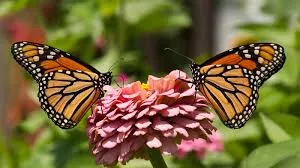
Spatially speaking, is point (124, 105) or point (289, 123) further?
point (289, 123)

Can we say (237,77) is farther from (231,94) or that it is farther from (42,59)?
(42,59)

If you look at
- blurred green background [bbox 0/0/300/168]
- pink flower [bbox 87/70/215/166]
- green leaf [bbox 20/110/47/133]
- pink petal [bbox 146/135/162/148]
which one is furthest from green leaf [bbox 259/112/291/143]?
green leaf [bbox 20/110/47/133]

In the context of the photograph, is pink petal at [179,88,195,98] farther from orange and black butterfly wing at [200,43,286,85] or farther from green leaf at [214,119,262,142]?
green leaf at [214,119,262,142]

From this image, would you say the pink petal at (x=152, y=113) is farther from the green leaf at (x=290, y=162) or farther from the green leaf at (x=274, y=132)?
the green leaf at (x=274, y=132)

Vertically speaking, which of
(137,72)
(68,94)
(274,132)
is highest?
(68,94)

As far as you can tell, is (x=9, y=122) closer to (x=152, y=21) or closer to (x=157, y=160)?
(x=152, y=21)

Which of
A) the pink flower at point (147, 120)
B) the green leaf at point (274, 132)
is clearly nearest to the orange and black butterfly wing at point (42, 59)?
the pink flower at point (147, 120)

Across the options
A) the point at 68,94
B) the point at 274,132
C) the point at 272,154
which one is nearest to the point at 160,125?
the point at 272,154
